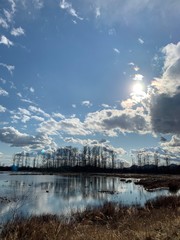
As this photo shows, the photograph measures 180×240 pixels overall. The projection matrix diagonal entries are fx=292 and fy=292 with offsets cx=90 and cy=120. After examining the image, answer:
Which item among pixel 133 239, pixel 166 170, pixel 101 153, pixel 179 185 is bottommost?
pixel 133 239

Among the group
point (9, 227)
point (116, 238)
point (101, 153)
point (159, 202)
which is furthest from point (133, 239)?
point (101, 153)

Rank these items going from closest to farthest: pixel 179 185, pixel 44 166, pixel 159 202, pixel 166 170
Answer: pixel 159 202 → pixel 179 185 → pixel 166 170 → pixel 44 166

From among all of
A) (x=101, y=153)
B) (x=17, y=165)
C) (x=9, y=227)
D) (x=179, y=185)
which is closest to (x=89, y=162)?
(x=101, y=153)

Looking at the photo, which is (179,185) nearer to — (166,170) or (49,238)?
(49,238)

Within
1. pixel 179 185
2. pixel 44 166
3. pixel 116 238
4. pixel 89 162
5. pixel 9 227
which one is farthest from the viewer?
pixel 44 166

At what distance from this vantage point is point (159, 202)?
21.9m

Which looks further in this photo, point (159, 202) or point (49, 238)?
point (159, 202)

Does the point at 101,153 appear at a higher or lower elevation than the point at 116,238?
higher

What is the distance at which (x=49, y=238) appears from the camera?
25.6 ft

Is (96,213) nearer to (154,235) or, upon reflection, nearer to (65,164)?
(154,235)

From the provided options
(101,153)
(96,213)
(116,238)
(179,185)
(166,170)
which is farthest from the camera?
(101,153)

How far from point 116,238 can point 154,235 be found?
1.04 meters

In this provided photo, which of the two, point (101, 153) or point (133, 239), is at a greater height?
point (101, 153)

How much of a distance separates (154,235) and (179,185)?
38489 millimetres
